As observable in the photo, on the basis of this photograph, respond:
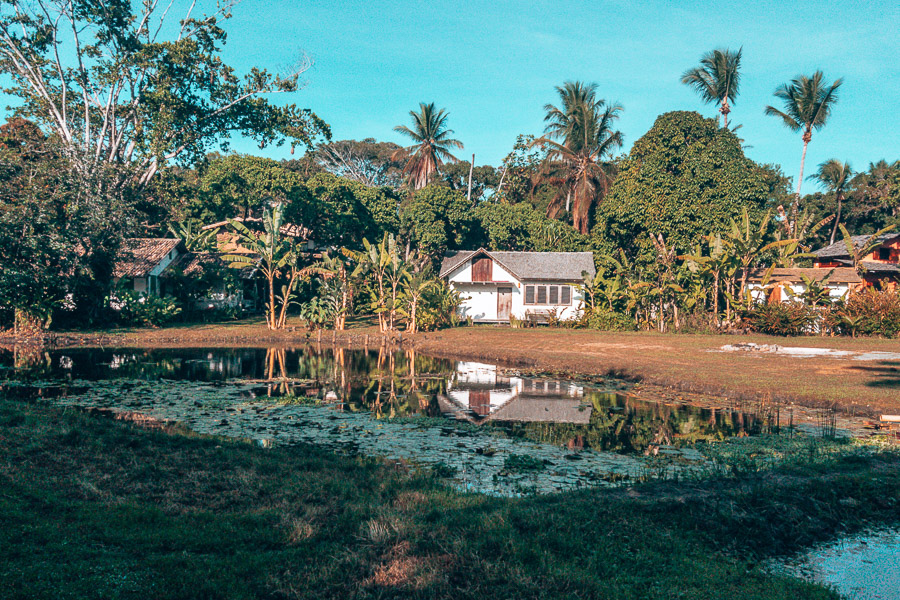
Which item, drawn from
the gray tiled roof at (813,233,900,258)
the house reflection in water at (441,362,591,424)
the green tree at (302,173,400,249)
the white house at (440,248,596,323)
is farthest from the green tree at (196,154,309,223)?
the gray tiled roof at (813,233,900,258)

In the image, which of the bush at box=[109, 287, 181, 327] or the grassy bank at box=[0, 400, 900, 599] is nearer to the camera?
the grassy bank at box=[0, 400, 900, 599]

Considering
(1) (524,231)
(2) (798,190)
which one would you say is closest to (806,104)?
(2) (798,190)

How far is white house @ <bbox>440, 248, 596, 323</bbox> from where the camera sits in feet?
122

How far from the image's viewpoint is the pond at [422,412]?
386 inches

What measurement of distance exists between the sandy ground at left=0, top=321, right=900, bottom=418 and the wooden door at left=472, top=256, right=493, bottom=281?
16.7ft

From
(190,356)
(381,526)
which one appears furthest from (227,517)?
→ (190,356)

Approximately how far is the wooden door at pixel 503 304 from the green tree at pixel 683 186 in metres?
8.36

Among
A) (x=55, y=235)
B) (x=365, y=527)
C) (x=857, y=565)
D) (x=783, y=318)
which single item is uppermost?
(x=55, y=235)

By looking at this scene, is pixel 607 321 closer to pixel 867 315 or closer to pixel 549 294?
pixel 549 294

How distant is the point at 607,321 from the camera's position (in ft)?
105

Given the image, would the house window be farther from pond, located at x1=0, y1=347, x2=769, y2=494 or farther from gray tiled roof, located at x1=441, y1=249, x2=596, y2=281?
pond, located at x1=0, y1=347, x2=769, y2=494

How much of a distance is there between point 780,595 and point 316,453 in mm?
6810

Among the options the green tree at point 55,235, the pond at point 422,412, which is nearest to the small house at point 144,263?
the green tree at point 55,235

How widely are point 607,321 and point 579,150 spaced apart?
62.5 feet
